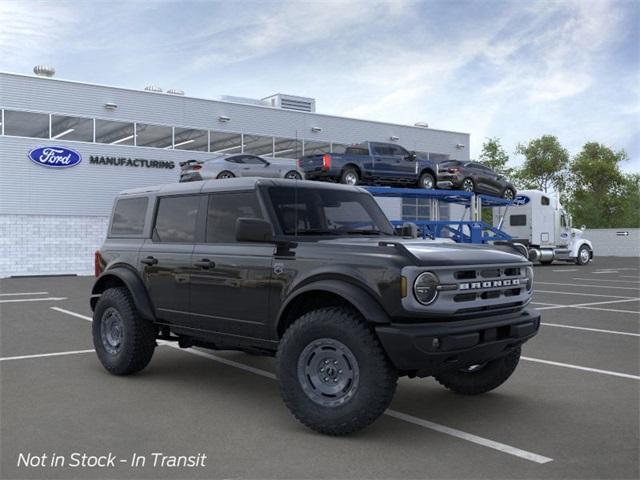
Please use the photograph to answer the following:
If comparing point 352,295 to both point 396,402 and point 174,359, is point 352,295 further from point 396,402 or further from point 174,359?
point 174,359

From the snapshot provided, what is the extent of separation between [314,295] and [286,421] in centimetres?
102

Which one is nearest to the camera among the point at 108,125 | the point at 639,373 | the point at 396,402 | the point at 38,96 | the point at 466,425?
the point at 466,425

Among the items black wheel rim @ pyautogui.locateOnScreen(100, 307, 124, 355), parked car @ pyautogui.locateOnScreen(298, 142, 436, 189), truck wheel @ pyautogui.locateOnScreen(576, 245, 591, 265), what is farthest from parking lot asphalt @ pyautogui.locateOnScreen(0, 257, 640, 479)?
truck wheel @ pyautogui.locateOnScreen(576, 245, 591, 265)

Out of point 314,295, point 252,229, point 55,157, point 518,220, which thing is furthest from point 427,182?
point 252,229

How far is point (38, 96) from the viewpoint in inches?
1032

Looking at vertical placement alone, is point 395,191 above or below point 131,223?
above

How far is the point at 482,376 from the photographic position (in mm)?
5898

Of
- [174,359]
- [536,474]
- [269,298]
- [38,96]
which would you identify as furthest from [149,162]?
[536,474]

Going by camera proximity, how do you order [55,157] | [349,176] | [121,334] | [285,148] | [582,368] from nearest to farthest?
[121,334]
[582,368]
[349,176]
[55,157]
[285,148]

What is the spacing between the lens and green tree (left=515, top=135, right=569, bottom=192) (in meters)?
70.4

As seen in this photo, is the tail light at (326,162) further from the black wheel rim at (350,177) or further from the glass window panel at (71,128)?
the glass window panel at (71,128)

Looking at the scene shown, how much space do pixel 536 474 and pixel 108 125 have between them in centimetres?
2706

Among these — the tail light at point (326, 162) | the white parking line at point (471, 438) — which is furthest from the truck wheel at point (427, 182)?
the white parking line at point (471, 438)

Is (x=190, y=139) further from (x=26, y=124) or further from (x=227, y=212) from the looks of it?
(x=227, y=212)
